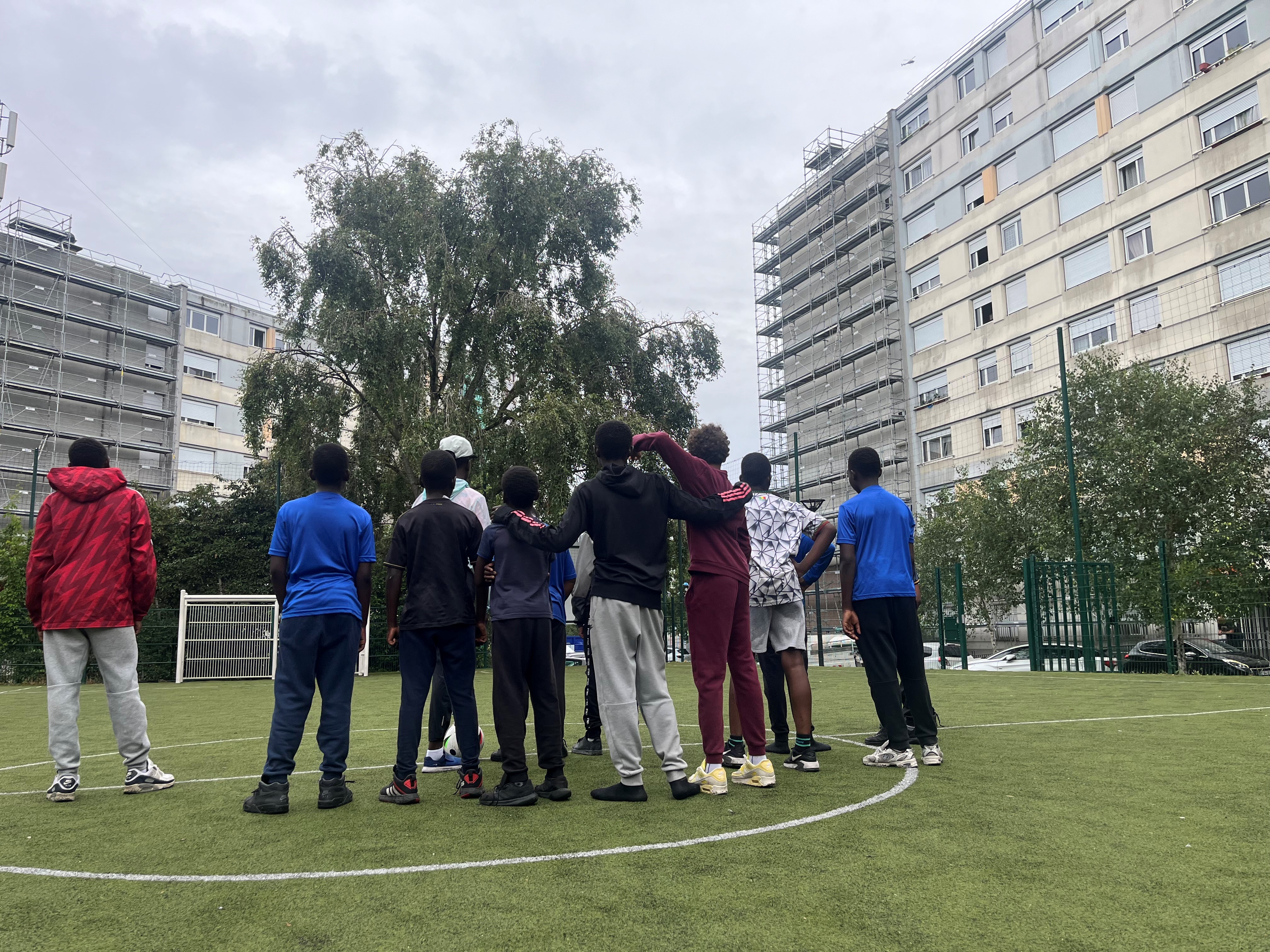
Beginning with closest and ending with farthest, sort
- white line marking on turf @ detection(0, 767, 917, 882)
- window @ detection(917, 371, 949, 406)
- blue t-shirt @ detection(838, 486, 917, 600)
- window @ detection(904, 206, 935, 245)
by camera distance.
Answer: white line marking on turf @ detection(0, 767, 917, 882) → blue t-shirt @ detection(838, 486, 917, 600) → window @ detection(917, 371, 949, 406) → window @ detection(904, 206, 935, 245)

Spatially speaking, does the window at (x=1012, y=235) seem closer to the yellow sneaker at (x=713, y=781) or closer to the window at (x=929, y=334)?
the window at (x=929, y=334)

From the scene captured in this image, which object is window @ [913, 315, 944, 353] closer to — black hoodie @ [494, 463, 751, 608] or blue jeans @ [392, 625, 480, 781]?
black hoodie @ [494, 463, 751, 608]

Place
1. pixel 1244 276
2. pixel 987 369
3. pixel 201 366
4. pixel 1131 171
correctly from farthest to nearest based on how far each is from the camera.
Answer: pixel 201 366 → pixel 987 369 → pixel 1131 171 → pixel 1244 276

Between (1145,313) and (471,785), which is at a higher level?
(1145,313)

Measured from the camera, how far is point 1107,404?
25656 millimetres

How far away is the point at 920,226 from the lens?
47875 millimetres

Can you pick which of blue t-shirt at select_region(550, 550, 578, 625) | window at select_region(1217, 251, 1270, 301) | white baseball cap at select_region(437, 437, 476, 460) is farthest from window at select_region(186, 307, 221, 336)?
blue t-shirt at select_region(550, 550, 578, 625)

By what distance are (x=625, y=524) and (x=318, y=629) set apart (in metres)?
1.62

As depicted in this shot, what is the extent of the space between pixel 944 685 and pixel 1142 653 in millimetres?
6842

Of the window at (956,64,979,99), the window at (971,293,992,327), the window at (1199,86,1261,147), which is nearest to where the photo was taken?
the window at (1199,86,1261,147)

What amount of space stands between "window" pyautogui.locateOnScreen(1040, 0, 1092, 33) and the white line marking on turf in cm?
4299

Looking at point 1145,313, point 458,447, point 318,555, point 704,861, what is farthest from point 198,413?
point 704,861

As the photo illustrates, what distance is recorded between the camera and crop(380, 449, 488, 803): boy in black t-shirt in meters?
4.71

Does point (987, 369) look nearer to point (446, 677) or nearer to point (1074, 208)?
point (1074, 208)
